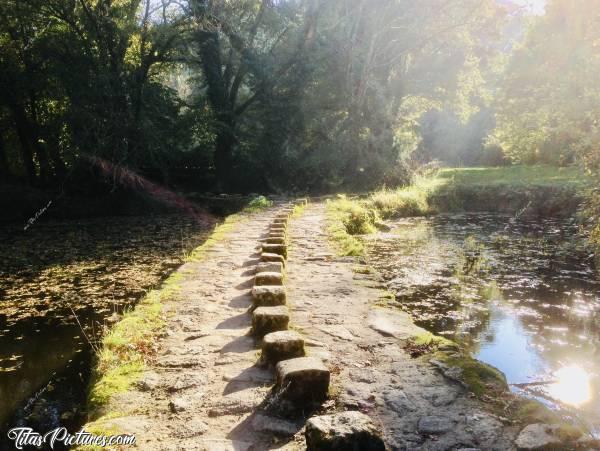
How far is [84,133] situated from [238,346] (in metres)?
14.9

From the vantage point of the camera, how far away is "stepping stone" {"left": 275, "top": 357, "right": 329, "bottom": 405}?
3.21m

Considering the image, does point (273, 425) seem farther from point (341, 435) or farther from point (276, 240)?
point (276, 240)

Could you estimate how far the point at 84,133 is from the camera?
1672 cm

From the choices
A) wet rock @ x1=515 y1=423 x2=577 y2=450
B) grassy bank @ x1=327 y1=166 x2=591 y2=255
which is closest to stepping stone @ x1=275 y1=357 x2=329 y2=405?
wet rock @ x1=515 y1=423 x2=577 y2=450

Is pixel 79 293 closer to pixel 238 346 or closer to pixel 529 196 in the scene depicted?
pixel 238 346

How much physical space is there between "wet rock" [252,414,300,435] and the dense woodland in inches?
558

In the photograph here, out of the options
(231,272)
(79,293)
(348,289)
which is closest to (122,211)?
(79,293)

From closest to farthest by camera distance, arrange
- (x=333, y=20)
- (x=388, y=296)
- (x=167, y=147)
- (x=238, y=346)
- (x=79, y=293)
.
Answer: (x=238, y=346)
(x=388, y=296)
(x=79, y=293)
(x=167, y=147)
(x=333, y=20)

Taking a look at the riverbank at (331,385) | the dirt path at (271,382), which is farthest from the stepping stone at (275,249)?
the riverbank at (331,385)

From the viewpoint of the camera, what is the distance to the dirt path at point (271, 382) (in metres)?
2.92

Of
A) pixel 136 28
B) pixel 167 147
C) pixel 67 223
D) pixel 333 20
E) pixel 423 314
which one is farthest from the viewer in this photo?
pixel 333 20

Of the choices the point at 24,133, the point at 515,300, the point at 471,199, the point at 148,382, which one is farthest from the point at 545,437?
the point at 24,133

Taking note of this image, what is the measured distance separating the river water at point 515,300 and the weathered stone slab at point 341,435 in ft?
7.28

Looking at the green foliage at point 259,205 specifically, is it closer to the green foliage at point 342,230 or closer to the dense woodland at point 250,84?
the green foliage at point 342,230
